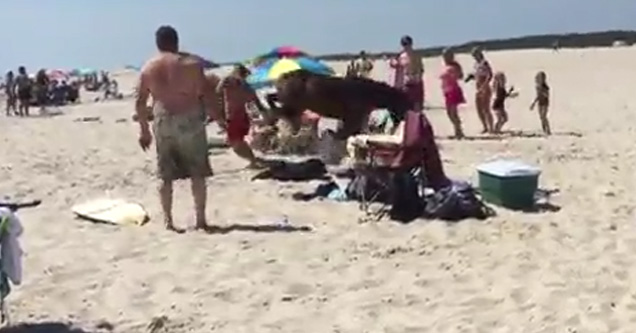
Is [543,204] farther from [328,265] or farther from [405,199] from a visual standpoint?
[328,265]

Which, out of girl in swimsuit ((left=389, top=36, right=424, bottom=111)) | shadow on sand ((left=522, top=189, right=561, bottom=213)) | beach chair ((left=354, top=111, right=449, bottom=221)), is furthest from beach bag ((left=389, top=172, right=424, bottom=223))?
girl in swimsuit ((left=389, top=36, right=424, bottom=111))

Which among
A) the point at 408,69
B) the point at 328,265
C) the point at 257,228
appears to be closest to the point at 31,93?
the point at 408,69

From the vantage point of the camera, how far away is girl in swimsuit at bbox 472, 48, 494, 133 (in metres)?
15.7

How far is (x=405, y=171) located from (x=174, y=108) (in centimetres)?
184

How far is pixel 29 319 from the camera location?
19.5 ft

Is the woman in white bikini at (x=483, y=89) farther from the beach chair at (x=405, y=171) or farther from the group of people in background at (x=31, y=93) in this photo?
the group of people in background at (x=31, y=93)

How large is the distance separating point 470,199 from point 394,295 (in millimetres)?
2384

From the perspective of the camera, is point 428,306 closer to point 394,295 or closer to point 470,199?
point 394,295

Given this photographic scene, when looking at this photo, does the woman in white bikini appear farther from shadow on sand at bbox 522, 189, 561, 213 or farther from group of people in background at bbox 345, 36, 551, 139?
shadow on sand at bbox 522, 189, 561, 213

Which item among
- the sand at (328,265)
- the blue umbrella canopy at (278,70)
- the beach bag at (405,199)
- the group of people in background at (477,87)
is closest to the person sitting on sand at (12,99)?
the blue umbrella canopy at (278,70)

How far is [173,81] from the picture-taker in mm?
7824

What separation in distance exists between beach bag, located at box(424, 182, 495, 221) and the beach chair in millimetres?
123

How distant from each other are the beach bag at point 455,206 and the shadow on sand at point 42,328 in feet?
11.2

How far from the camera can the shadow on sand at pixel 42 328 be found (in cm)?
574
